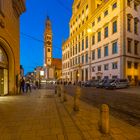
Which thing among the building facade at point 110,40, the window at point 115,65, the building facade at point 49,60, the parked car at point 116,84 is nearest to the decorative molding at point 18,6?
the building facade at point 110,40

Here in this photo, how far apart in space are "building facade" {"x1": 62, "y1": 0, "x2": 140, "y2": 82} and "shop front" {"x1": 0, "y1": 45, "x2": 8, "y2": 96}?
68.3 ft

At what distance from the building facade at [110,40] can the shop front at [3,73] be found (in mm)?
20826

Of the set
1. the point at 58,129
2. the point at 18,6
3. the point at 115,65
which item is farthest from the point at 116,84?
the point at 58,129

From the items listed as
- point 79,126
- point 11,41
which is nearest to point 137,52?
point 11,41

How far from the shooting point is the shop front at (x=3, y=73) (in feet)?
60.4

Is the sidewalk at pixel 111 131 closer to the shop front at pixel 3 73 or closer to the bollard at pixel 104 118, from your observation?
the bollard at pixel 104 118

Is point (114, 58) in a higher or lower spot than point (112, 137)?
higher

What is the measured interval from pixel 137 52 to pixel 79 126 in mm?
40769

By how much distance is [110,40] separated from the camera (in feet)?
148

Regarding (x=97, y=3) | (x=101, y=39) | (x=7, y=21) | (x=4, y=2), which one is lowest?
(x=7, y=21)

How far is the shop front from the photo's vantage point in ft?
60.4

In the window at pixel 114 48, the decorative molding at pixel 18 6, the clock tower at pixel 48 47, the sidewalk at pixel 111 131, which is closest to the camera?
the sidewalk at pixel 111 131

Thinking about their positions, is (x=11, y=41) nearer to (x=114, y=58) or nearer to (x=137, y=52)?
(x=114, y=58)

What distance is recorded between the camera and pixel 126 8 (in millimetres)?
41188
